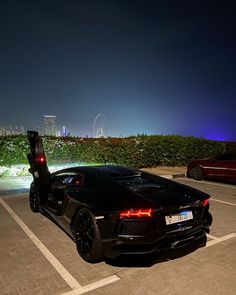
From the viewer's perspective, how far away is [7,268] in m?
3.94

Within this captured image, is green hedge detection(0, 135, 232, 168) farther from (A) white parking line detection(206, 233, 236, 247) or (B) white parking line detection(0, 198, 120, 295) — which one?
(A) white parking line detection(206, 233, 236, 247)

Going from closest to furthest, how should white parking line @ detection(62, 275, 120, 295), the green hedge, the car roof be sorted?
1. white parking line @ detection(62, 275, 120, 295)
2. the car roof
3. the green hedge

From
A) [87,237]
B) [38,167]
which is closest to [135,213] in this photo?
[87,237]

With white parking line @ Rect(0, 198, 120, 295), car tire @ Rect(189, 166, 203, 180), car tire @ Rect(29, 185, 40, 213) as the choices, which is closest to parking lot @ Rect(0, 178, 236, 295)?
white parking line @ Rect(0, 198, 120, 295)

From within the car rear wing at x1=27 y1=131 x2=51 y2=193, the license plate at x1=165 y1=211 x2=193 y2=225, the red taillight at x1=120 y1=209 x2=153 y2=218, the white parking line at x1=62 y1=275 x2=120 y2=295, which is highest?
the car rear wing at x1=27 y1=131 x2=51 y2=193

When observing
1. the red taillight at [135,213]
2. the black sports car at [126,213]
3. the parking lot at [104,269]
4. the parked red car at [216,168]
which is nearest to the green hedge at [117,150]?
the parked red car at [216,168]

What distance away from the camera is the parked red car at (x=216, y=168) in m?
10.7

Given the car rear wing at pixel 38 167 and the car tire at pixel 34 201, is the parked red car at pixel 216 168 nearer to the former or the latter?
the car rear wing at pixel 38 167

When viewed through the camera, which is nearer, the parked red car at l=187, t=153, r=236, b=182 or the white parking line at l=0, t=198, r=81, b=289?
the white parking line at l=0, t=198, r=81, b=289

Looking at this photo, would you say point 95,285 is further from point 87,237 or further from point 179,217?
point 179,217

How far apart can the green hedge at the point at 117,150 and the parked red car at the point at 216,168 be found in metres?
3.30

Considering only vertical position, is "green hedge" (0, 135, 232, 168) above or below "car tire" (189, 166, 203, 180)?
above

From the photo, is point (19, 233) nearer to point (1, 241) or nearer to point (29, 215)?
point (1, 241)

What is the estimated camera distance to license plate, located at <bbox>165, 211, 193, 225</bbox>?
392 centimetres
